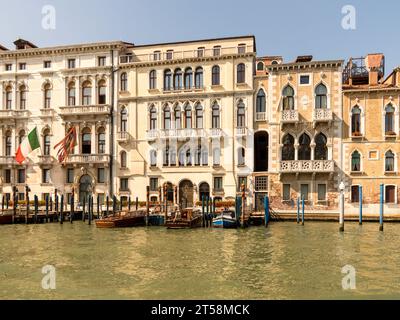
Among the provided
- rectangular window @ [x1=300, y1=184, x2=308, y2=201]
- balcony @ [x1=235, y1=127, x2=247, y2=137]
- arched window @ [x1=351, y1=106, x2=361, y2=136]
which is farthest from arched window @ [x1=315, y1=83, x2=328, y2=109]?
rectangular window @ [x1=300, y1=184, x2=308, y2=201]

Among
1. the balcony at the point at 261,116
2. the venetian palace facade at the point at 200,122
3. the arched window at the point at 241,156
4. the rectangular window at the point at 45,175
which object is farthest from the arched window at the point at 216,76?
the rectangular window at the point at 45,175

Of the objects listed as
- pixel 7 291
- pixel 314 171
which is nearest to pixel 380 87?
pixel 314 171

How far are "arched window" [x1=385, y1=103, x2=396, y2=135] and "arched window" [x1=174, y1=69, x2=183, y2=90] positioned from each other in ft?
51.2

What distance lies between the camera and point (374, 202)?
25828 millimetres

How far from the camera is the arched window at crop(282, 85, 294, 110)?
2747 cm

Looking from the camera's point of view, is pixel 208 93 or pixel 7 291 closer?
pixel 7 291

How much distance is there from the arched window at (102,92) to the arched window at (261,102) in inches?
507

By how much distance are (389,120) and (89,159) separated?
23515 mm

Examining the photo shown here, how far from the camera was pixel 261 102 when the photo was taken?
2822 centimetres

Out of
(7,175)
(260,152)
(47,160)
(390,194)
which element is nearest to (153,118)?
(260,152)

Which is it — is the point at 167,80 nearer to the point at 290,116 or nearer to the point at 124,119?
the point at 124,119

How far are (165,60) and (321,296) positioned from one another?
77.7 ft

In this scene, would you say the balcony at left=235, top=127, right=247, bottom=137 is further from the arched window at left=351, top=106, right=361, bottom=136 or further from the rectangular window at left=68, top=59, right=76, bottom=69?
the rectangular window at left=68, top=59, right=76, bottom=69
